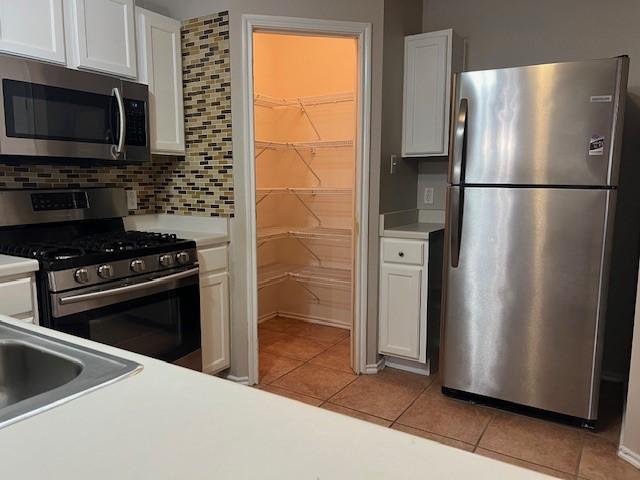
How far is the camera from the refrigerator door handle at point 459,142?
233 centimetres

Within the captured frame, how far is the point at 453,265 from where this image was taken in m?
2.45

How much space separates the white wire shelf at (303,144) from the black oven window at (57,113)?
1560 mm

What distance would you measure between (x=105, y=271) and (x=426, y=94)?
208 centimetres

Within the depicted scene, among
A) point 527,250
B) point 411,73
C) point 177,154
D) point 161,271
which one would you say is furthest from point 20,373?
point 411,73

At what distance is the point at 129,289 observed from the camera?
2027 millimetres

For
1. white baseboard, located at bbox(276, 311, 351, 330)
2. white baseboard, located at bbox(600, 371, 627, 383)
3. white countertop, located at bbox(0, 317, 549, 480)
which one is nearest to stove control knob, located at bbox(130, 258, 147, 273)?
white countertop, located at bbox(0, 317, 549, 480)

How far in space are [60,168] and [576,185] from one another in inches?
97.6

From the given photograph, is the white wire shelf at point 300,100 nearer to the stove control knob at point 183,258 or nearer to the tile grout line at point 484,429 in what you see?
the stove control knob at point 183,258

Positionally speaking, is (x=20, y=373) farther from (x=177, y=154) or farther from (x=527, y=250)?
(x=527, y=250)

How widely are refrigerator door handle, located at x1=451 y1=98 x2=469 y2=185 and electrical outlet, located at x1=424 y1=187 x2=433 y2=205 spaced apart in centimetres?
90

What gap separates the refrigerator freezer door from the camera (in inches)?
81.0

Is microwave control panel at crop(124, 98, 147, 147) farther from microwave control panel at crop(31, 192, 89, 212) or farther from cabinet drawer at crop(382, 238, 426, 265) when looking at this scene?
cabinet drawer at crop(382, 238, 426, 265)

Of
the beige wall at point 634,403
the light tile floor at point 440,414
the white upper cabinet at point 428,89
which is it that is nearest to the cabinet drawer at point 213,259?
the light tile floor at point 440,414

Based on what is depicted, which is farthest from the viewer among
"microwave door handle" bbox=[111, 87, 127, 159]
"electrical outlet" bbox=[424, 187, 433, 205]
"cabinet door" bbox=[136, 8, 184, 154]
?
"electrical outlet" bbox=[424, 187, 433, 205]
